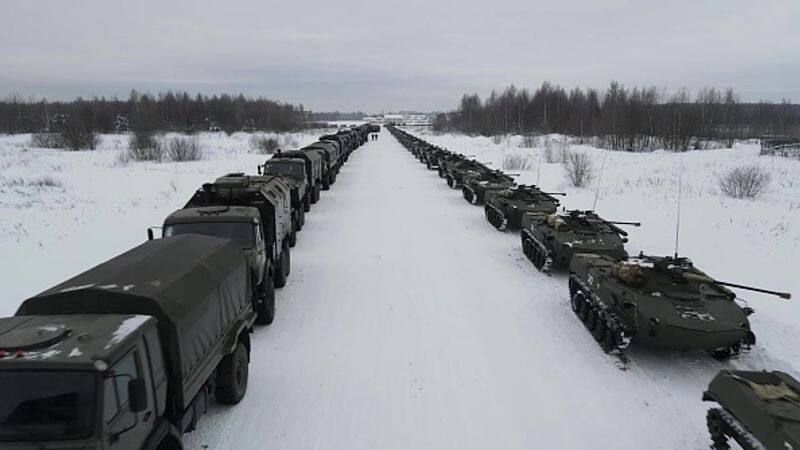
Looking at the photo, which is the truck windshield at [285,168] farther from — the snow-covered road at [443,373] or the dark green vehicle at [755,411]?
the dark green vehicle at [755,411]

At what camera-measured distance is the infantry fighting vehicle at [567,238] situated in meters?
11.9

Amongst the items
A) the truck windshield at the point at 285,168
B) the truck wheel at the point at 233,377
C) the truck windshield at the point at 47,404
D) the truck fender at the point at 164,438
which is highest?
the truck windshield at the point at 285,168

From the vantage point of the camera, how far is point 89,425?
4.02 m

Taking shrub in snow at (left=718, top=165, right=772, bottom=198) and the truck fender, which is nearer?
the truck fender

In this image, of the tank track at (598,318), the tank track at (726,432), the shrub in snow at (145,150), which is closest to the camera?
the tank track at (726,432)

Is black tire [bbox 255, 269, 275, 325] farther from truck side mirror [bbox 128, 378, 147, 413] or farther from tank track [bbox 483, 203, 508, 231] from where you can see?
tank track [bbox 483, 203, 508, 231]

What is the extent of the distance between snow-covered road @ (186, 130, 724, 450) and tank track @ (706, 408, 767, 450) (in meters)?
0.37

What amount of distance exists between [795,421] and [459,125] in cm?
10382

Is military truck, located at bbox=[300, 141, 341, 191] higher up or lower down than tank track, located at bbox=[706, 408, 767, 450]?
higher up

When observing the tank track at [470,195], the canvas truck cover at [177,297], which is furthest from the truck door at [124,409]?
the tank track at [470,195]

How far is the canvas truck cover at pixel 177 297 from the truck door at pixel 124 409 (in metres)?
0.52

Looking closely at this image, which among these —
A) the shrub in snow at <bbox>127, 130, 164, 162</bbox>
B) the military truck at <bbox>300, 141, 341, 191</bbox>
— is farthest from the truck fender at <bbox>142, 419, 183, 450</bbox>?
the shrub in snow at <bbox>127, 130, 164, 162</bbox>

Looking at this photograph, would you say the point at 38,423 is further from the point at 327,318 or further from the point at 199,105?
the point at 199,105

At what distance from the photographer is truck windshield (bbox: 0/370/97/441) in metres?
3.95
